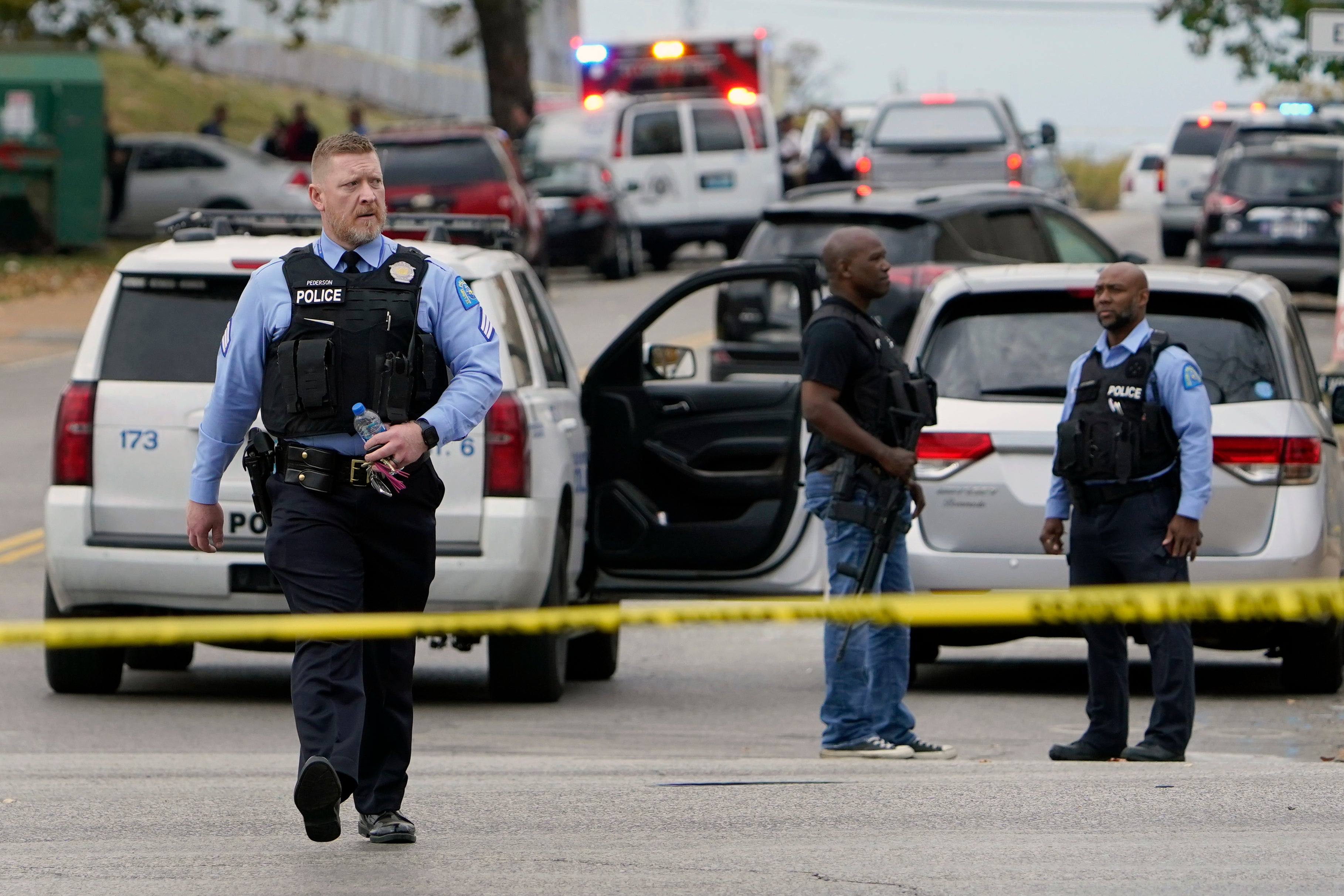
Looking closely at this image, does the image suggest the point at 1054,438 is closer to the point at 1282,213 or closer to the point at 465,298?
the point at 465,298

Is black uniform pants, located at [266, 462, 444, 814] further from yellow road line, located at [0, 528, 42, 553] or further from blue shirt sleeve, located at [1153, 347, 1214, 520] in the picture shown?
yellow road line, located at [0, 528, 42, 553]

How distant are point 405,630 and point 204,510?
58cm

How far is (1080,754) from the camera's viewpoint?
709 centimetres

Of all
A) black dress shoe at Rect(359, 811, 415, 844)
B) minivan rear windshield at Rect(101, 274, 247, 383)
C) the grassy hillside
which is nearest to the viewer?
black dress shoe at Rect(359, 811, 415, 844)

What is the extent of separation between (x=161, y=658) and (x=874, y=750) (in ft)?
11.2

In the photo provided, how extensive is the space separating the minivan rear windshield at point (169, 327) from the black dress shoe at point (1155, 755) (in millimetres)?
3490

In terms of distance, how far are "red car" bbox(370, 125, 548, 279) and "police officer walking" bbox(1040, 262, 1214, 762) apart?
1508cm

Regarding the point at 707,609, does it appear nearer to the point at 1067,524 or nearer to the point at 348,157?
the point at 348,157

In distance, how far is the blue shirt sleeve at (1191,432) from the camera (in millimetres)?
6887

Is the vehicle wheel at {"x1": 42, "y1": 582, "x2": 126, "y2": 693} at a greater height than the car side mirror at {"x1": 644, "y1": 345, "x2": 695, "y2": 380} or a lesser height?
lesser

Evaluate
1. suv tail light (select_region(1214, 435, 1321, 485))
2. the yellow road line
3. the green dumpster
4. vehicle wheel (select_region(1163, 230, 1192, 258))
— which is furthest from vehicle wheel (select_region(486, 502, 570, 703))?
vehicle wheel (select_region(1163, 230, 1192, 258))

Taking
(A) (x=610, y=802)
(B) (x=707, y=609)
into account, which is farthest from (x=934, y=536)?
(B) (x=707, y=609)

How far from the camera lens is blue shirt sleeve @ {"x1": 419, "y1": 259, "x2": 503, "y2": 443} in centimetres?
533

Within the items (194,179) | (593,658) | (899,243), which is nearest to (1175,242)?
(194,179)
